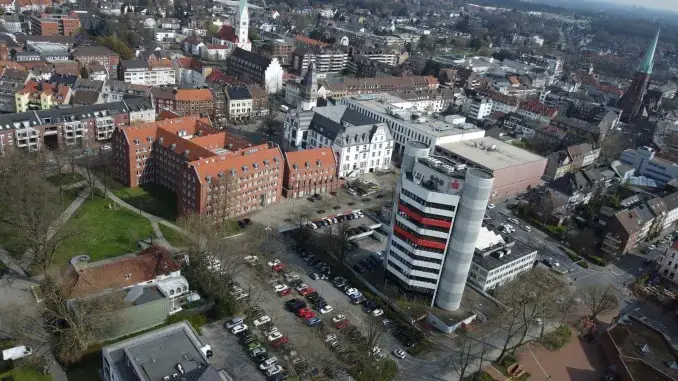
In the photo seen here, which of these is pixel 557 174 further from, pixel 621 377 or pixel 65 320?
pixel 65 320

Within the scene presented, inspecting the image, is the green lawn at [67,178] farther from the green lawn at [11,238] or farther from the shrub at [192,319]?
the shrub at [192,319]

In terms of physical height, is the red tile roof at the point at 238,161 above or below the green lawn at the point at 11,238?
above

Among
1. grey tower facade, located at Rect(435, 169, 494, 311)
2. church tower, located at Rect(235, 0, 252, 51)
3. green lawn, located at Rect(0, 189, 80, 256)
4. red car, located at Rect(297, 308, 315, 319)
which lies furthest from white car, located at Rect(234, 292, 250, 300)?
church tower, located at Rect(235, 0, 252, 51)

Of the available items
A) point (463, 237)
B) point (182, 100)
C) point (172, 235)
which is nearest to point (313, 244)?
point (172, 235)

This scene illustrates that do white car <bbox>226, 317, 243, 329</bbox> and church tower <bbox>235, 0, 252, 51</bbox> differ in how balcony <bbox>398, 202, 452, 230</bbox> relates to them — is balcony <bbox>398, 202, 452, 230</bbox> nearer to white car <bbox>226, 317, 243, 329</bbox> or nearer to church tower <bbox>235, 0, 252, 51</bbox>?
white car <bbox>226, 317, 243, 329</bbox>

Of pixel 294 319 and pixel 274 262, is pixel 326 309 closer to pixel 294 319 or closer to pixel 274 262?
pixel 294 319

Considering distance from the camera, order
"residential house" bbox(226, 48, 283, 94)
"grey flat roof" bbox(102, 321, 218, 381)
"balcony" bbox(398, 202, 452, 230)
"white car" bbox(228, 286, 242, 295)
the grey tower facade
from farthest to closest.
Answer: "residential house" bbox(226, 48, 283, 94) → "white car" bbox(228, 286, 242, 295) → "balcony" bbox(398, 202, 452, 230) → the grey tower facade → "grey flat roof" bbox(102, 321, 218, 381)

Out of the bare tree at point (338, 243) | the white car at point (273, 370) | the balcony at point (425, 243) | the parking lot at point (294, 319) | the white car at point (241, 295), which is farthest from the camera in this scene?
the bare tree at point (338, 243)

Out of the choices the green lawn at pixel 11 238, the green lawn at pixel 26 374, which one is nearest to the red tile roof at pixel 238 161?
the green lawn at pixel 11 238
